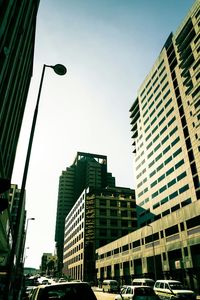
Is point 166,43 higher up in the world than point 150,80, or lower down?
higher up

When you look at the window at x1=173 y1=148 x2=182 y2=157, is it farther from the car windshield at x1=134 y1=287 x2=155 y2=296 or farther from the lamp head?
the lamp head

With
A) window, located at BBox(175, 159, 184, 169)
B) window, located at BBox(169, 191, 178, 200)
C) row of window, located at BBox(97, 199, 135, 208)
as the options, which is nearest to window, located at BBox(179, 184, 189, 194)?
window, located at BBox(169, 191, 178, 200)

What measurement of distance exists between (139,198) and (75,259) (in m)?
43.3

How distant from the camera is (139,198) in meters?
81.2

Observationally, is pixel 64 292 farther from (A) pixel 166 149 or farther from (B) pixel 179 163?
(A) pixel 166 149

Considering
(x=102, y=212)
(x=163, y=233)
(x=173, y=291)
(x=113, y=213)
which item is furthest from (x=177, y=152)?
(x=173, y=291)

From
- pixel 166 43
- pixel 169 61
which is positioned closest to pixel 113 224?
pixel 169 61

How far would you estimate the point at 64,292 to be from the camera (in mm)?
6273

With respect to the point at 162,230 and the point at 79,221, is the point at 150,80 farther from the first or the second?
the point at 79,221

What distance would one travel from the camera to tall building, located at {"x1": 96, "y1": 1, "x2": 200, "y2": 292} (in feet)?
138

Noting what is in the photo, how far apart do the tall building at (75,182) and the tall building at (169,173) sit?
268 ft

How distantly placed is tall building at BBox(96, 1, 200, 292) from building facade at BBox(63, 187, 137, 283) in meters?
5.57

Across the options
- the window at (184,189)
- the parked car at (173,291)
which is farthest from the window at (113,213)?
the parked car at (173,291)

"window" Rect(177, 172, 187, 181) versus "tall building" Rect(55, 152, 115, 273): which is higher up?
"tall building" Rect(55, 152, 115, 273)
